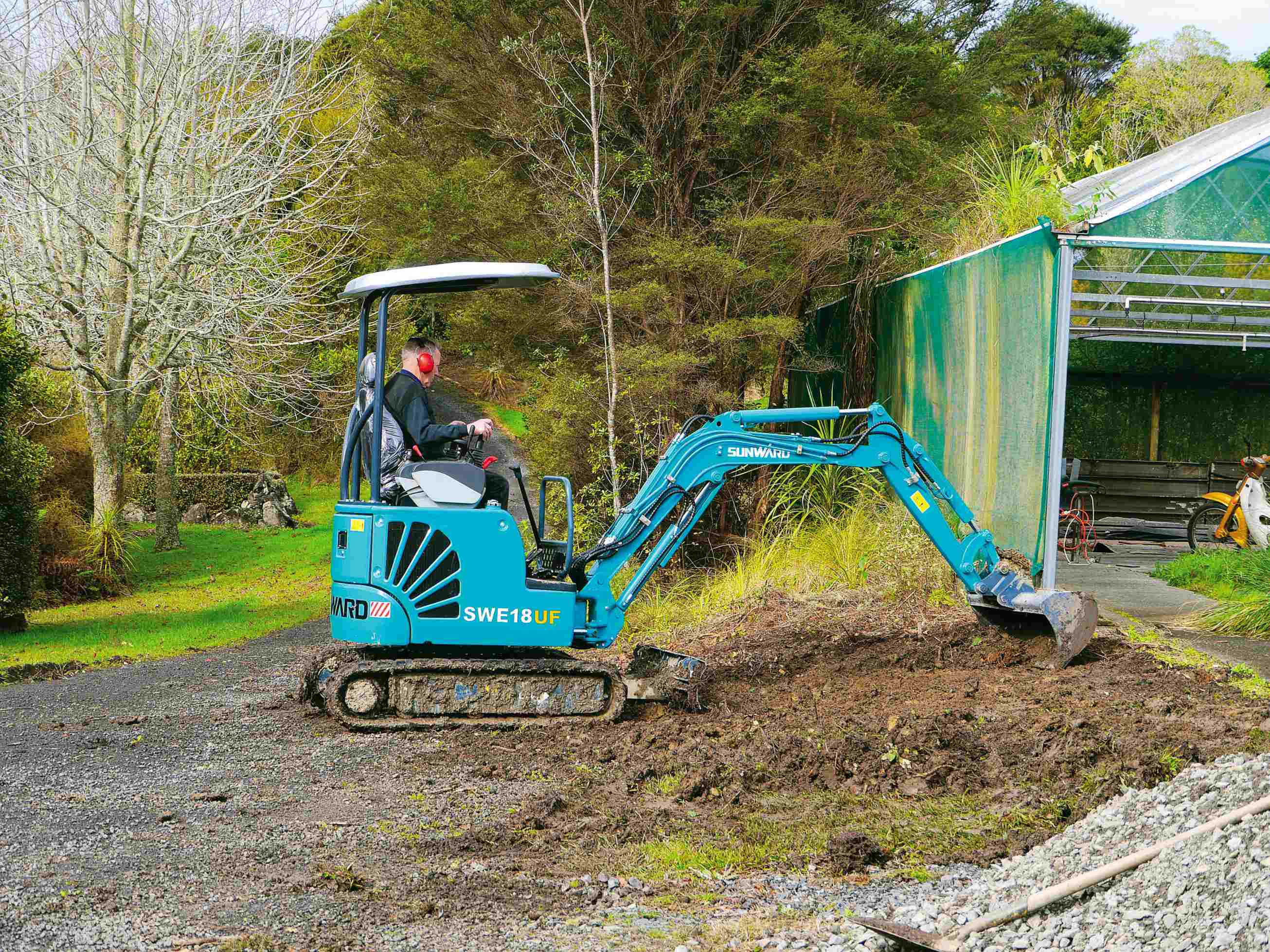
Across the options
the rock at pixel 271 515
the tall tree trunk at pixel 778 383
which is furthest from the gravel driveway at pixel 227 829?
the rock at pixel 271 515

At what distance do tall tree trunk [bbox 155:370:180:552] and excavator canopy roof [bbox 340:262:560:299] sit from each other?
13809mm

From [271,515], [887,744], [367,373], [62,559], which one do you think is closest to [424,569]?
[367,373]

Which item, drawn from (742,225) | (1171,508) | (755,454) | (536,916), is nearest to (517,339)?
(742,225)

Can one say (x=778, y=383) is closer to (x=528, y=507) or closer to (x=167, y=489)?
(x=528, y=507)

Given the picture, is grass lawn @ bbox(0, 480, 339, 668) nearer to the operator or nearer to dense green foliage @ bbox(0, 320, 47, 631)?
dense green foliage @ bbox(0, 320, 47, 631)

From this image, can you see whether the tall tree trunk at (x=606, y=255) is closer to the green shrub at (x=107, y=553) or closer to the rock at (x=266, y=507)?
the green shrub at (x=107, y=553)

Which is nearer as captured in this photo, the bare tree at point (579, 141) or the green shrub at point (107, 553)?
the bare tree at point (579, 141)

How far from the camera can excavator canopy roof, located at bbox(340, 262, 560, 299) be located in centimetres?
644

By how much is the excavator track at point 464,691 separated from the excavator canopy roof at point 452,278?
210 centimetres

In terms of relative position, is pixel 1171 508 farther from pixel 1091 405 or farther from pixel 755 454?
pixel 755 454

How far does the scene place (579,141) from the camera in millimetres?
12984

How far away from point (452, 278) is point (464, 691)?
233cm

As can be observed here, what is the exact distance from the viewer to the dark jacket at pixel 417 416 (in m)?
6.48

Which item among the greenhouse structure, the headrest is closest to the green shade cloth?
the greenhouse structure
